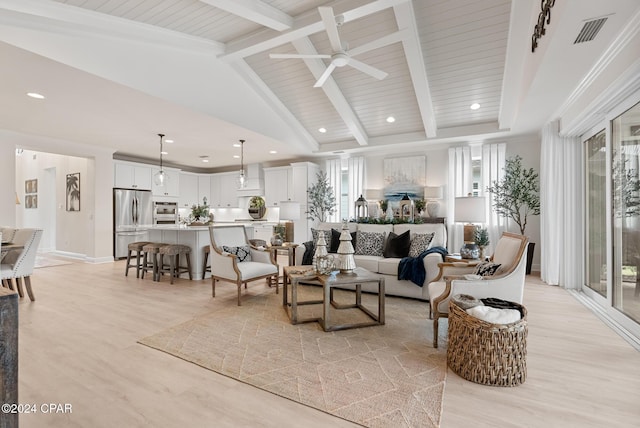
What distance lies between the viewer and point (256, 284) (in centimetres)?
506

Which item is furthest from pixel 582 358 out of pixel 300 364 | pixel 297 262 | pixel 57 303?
pixel 57 303

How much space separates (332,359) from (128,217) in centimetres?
714

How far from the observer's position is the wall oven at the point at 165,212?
8.49 m

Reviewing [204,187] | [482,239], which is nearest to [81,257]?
[204,187]

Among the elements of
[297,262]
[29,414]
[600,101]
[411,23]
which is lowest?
[29,414]

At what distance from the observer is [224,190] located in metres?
9.83

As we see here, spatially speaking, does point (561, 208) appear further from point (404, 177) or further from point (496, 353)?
point (496, 353)

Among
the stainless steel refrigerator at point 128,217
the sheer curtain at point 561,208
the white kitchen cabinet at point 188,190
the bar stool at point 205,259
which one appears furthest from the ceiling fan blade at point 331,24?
the white kitchen cabinet at point 188,190

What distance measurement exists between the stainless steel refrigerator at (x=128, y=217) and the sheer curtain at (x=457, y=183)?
671 cm

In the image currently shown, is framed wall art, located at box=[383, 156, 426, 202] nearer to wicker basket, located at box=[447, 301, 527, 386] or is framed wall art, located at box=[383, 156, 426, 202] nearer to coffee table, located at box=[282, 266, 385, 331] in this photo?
coffee table, located at box=[282, 266, 385, 331]

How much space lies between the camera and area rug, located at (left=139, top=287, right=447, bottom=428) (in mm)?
1897

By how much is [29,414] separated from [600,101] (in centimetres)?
543

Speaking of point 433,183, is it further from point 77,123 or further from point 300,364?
point 77,123

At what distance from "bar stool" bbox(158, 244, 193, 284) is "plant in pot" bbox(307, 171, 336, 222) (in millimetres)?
3376
